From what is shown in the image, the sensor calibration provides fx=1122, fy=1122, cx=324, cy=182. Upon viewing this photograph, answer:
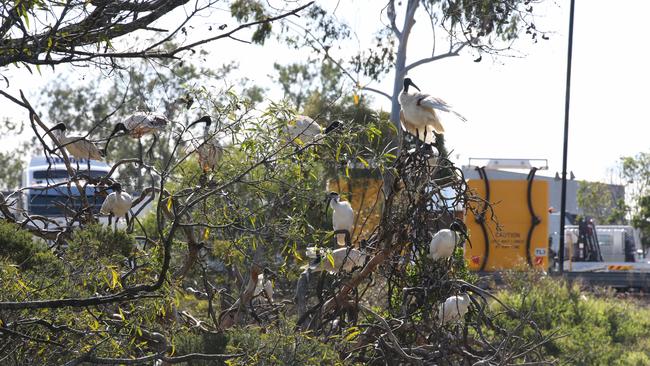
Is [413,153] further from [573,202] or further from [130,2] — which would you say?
[573,202]

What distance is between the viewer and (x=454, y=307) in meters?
6.77

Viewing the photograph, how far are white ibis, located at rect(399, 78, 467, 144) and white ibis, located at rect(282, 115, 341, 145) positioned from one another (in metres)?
0.98

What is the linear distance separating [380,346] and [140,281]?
5.69ft

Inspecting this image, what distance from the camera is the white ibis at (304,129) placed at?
556 cm

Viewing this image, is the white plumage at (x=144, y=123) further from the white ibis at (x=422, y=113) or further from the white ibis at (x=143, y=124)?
the white ibis at (x=422, y=113)

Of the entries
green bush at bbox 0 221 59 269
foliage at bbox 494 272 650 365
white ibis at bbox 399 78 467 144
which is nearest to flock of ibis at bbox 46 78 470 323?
white ibis at bbox 399 78 467 144

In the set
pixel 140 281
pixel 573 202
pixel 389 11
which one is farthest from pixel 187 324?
pixel 573 202

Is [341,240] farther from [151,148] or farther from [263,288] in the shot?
[151,148]

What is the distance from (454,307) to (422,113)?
119 centimetres

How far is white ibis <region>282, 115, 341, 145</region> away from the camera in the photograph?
556 cm

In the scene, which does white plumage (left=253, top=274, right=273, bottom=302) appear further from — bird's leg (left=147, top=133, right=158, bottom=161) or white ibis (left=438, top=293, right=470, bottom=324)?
bird's leg (left=147, top=133, right=158, bottom=161)

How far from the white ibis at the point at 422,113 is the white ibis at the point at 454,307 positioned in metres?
0.97

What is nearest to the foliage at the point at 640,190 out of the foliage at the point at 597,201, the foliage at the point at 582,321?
the foliage at the point at 597,201

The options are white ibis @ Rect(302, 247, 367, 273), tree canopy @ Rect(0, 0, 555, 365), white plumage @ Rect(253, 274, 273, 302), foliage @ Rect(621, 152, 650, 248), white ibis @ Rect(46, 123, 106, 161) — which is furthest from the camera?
foliage @ Rect(621, 152, 650, 248)
